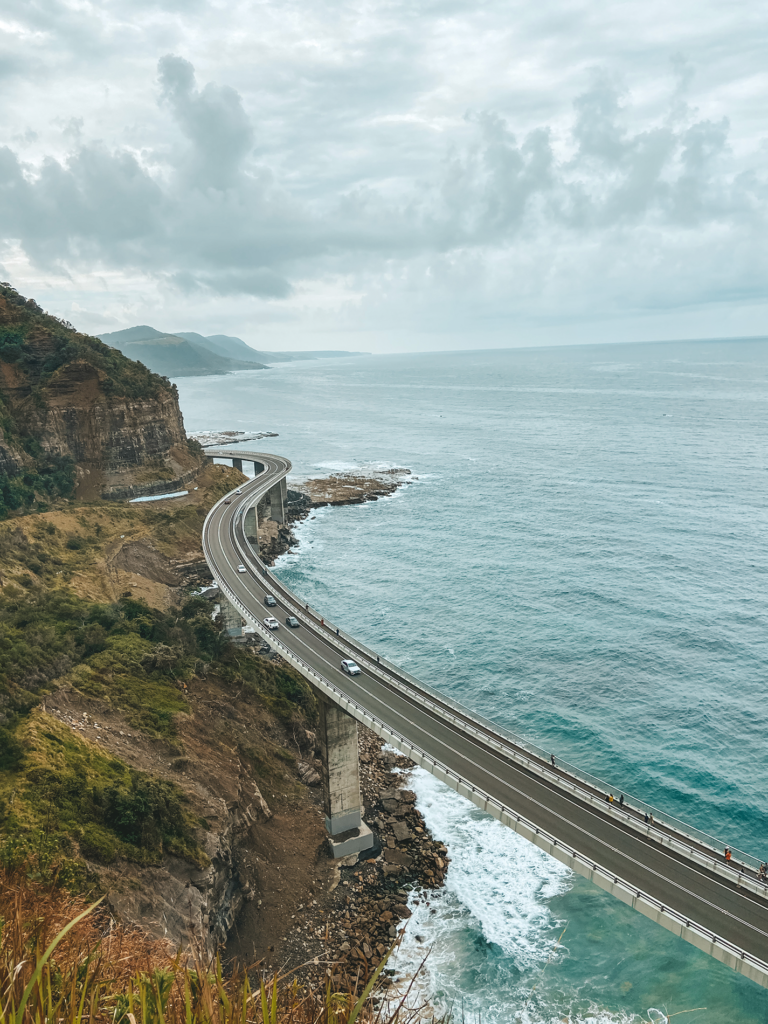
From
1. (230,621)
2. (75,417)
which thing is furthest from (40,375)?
(230,621)

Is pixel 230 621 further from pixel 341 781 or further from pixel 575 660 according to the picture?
pixel 575 660

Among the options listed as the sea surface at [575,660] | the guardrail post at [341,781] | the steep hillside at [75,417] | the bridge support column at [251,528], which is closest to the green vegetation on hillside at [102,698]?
the guardrail post at [341,781]

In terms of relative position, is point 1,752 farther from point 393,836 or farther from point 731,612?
point 731,612

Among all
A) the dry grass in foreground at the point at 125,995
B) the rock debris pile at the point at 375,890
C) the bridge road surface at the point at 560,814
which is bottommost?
the rock debris pile at the point at 375,890

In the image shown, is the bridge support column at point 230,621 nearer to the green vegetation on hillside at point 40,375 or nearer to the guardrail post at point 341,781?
the guardrail post at point 341,781

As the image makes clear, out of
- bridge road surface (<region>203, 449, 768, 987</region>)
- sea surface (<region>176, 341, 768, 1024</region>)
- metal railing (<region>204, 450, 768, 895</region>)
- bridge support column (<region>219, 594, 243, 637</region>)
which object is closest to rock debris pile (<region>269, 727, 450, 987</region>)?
sea surface (<region>176, 341, 768, 1024</region>)

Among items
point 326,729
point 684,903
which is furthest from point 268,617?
point 684,903
